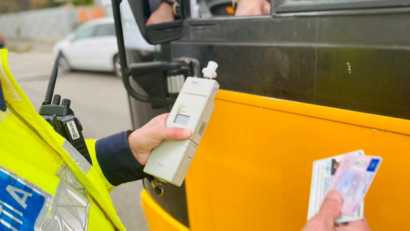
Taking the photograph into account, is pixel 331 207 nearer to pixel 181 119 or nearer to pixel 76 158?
pixel 181 119

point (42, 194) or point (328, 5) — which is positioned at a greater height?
point (328, 5)

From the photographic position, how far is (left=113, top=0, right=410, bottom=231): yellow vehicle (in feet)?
3.10

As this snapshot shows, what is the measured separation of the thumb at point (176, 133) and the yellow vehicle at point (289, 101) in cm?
24

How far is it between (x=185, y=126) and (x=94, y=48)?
825 cm

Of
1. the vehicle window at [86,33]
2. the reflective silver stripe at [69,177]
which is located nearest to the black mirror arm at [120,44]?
the reflective silver stripe at [69,177]

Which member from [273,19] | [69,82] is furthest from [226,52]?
[69,82]

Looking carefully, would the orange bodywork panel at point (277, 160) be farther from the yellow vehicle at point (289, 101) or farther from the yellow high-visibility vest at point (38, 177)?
the yellow high-visibility vest at point (38, 177)

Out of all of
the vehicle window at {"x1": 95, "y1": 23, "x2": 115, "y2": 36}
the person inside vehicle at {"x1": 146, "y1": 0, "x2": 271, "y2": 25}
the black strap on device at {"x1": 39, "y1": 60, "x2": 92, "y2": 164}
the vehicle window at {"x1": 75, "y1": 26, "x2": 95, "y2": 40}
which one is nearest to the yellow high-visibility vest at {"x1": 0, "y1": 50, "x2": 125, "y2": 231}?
the black strap on device at {"x1": 39, "y1": 60, "x2": 92, "y2": 164}

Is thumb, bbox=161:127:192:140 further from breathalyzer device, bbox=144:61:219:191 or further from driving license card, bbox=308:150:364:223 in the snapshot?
driving license card, bbox=308:150:364:223

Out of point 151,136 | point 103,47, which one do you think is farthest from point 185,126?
point 103,47

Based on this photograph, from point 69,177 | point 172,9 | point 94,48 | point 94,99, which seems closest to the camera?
point 69,177

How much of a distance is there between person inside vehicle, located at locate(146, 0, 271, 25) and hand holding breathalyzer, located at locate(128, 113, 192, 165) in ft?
1.37

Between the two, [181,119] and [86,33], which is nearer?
[181,119]

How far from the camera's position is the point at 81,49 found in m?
8.98
